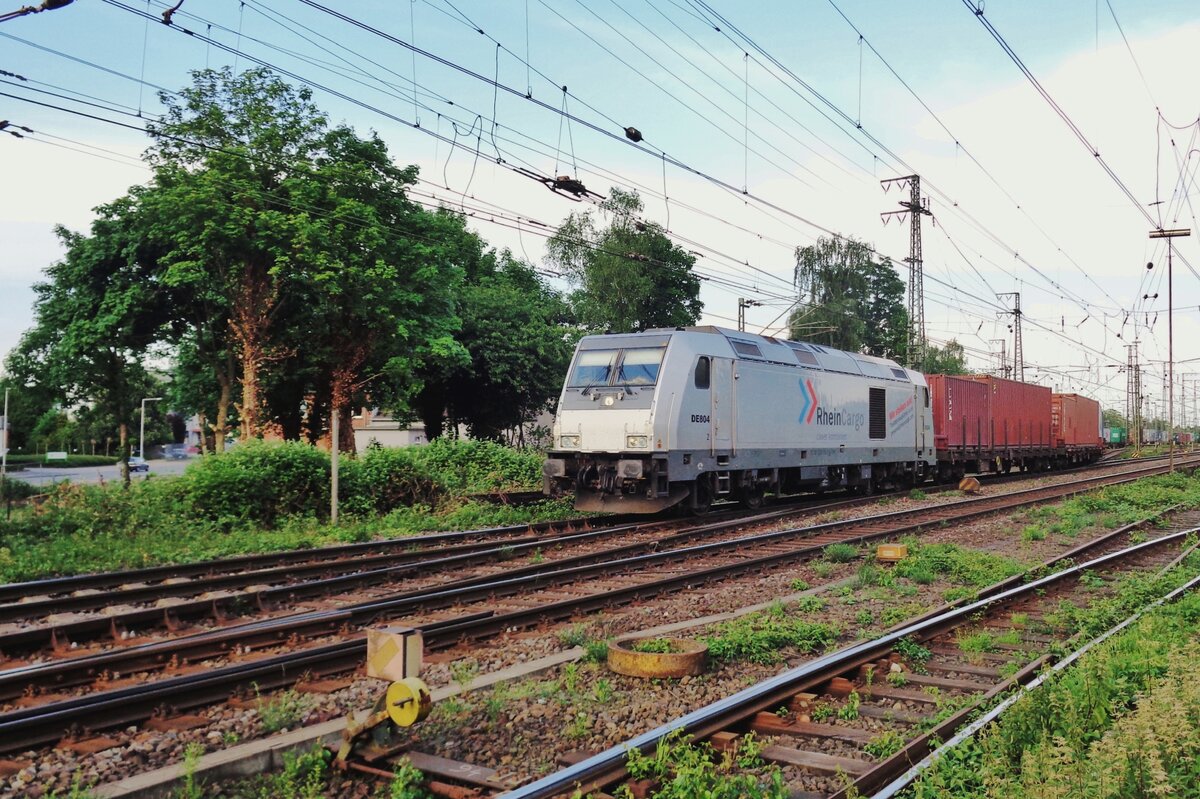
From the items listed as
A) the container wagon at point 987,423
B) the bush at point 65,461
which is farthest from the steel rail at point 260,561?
the bush at point 65,461

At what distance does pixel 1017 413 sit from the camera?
35500mm

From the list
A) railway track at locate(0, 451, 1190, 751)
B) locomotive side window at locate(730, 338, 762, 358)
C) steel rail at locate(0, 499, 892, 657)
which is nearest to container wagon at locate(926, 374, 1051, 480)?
locomotive side window at locate(730, 338, 762, 358)

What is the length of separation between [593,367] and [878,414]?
9910 mm

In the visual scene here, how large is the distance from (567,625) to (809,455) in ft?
41.1

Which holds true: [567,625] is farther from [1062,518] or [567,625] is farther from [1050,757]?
[1062,518]

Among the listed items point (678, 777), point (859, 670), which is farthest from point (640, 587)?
point (678, 777)

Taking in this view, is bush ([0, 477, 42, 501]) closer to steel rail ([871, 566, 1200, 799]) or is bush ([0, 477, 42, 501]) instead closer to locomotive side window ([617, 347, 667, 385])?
locomotive side window ([617, 347, 667, 385])

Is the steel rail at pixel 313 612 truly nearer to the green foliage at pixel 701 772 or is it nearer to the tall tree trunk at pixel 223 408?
the green foliage at pixel 701 772

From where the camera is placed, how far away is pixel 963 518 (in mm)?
18250

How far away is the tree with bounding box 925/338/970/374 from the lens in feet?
264

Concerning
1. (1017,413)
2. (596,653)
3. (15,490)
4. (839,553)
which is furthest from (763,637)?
(1017,413)

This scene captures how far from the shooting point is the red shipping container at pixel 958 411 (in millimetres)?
28781

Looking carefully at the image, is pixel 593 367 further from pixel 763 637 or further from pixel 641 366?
pixel 763 637

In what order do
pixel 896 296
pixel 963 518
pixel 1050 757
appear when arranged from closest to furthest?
pixel 1050 757 → pixel 963 518 → pixel 896 296
